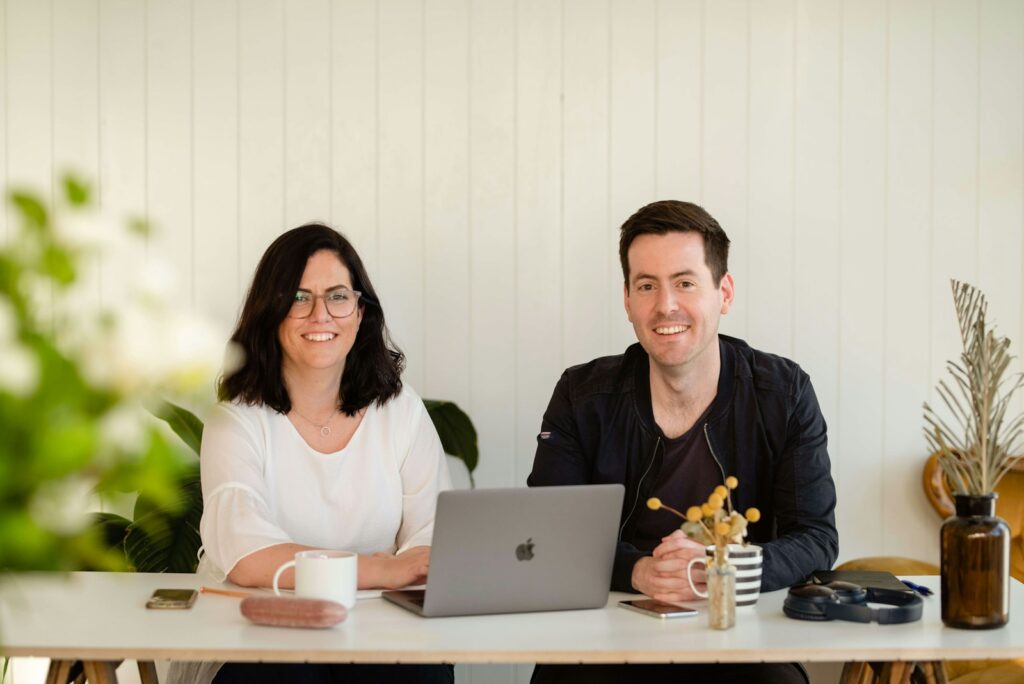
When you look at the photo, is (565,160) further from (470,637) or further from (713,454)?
(470,637)

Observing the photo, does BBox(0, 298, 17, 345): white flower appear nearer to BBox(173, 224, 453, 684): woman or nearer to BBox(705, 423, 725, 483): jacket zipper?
BBox(173, 224, 453, 684): woman

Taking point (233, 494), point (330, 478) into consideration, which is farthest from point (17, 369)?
point (330, 478)

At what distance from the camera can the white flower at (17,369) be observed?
47 cm

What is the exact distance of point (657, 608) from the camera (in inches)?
74.4

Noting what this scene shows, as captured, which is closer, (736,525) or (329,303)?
(736,525)

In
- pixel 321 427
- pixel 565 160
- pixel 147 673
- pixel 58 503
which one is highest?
pixel 565 160

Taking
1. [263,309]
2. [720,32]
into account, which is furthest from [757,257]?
[263,309]

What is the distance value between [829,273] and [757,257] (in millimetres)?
219

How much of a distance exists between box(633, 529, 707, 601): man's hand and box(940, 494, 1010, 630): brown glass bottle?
1.34 feet

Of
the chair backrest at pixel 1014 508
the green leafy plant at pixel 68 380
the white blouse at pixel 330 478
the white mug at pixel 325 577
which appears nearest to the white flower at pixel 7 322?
the green leafy plant at pixel 68 380

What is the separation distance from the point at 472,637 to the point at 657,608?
0.37 meters

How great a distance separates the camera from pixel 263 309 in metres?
2.42

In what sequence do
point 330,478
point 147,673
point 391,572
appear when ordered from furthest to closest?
point 330,478 < point 147,673 < point 391,572

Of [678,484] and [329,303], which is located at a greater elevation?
[329,303]
